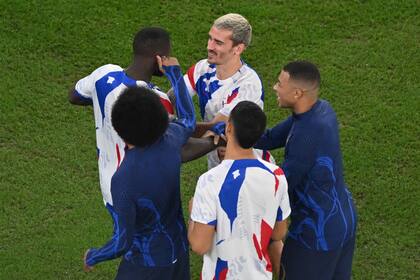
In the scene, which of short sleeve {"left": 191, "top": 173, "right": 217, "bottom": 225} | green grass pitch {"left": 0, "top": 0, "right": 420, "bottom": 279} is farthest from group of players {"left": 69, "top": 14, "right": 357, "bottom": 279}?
green grass pitch {"left": 0, "top": 0, "right": 420, "bottom": 279}

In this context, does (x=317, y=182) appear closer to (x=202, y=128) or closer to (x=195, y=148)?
(x=195, y=148)

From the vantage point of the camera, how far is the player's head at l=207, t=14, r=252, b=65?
6.34 meters

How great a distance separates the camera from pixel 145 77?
579cm

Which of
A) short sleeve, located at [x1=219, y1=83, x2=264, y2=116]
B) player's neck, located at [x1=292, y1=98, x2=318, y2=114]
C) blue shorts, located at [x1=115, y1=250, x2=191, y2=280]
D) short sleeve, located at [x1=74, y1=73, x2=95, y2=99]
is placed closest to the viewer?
blue shorts, located at [x1=115, y1=250, x2=191, y2=280]

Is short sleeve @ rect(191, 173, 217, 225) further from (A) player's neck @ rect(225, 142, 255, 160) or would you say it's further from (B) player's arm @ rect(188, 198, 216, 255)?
(A) player's neck @ rect(225, 142, 255, 160)

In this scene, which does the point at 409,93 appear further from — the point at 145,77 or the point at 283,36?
the point at 145,77

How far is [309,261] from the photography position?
573 cm

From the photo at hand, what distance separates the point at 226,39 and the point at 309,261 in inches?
69.0

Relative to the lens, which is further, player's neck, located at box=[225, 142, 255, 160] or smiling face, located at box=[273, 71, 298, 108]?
smiling face, located at box=[273, 71, 298, 108]

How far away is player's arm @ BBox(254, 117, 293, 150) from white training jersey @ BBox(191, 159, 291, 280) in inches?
33.7

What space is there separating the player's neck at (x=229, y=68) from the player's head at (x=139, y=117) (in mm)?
1474

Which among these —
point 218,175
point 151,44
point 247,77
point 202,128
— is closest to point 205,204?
point 218,175

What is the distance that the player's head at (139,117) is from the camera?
16.2ft

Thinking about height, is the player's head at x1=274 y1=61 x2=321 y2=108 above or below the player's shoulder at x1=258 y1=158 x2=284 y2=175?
above
